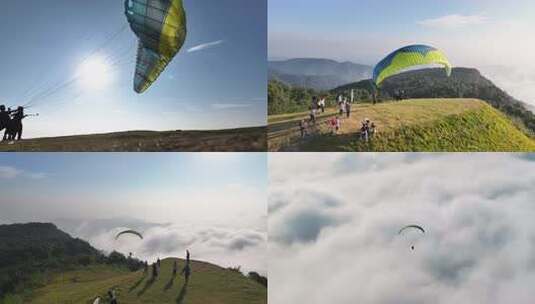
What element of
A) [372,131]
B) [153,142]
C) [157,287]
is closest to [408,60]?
[372,131]

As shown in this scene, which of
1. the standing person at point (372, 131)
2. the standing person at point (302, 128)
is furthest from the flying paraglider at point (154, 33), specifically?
the standing person at point (372, 131)

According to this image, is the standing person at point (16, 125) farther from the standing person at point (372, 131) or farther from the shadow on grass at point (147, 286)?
the standing person at point (372, 131)

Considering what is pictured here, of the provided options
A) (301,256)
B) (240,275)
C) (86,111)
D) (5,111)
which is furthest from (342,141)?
(5,111)

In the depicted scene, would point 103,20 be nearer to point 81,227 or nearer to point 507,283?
point 81,227

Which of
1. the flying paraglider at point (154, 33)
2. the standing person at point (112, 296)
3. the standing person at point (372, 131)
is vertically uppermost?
the flying paraglider at point (154, 33)

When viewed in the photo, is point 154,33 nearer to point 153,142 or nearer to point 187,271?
point 153,142

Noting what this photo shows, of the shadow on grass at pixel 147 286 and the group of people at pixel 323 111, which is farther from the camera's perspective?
the shadow on grass at pixel 147 286

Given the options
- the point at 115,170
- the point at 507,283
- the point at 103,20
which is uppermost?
the point at 103,20
